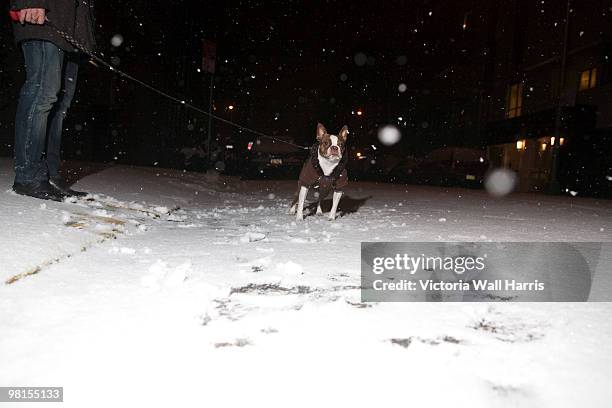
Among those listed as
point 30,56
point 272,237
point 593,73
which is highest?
point 593,73

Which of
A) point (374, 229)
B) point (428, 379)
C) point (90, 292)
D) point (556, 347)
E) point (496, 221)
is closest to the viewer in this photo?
point (428, 379)

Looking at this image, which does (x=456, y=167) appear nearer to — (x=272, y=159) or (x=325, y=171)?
(x=272, y=159)

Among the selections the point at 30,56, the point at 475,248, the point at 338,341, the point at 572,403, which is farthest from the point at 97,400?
the point at 30,56

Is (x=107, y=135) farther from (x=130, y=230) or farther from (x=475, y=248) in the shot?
(x=475, y=248)

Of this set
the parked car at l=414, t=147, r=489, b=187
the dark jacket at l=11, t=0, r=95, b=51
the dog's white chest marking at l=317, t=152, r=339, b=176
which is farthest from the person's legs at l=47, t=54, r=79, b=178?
the parked car at l=414, t=147, r=489, b=187

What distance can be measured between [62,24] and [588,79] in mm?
24398

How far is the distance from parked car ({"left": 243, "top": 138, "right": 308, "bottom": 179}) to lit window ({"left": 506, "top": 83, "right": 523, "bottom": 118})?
16.5 m

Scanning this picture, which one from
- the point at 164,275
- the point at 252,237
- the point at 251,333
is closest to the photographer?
the point at 251,333

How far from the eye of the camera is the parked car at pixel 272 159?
1939 centimetres

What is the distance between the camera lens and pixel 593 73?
21.9m

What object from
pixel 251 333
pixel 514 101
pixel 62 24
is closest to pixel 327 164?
pixel 62 24

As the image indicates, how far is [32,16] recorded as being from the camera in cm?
402

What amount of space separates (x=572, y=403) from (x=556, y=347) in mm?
460

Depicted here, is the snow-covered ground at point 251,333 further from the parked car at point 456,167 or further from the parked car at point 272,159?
the parked car at point 456,167
